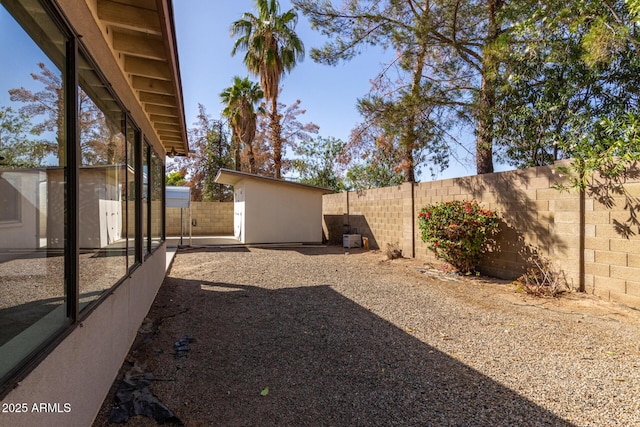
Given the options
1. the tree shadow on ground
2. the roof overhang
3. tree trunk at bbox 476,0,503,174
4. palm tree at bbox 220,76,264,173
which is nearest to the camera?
the tree shadow on ground

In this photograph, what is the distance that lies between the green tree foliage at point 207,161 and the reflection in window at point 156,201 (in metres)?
17.4

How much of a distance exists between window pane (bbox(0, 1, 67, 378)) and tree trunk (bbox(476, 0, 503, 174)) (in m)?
8.84

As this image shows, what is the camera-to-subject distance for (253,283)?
25.4 feet

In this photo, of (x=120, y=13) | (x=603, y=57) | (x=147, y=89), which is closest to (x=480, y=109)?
(x=603, y=57)

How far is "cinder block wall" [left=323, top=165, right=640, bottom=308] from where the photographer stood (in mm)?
5516

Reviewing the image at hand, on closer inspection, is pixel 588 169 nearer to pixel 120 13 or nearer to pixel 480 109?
pixel 480 109

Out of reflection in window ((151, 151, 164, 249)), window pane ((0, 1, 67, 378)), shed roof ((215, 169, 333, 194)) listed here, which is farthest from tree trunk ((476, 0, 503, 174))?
window pane ((0, 1, 67, 378))

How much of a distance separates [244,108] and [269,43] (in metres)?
3.98

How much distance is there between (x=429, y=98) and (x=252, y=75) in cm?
1171

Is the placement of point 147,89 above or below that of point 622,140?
above

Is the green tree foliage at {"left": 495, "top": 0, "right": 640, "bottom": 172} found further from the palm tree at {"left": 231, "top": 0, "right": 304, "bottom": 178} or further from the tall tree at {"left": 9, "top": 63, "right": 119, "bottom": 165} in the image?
the palm tree at {"left": 231, "top": 0, "right": 304, "bottom": 178}

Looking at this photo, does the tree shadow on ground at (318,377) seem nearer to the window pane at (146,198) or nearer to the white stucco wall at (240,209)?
the window pane at (146,198)

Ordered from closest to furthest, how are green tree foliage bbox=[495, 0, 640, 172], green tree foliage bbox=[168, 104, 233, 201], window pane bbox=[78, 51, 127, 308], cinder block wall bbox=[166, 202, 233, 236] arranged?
window pane bbox=[78, 51, 127, 308], green tree foliage bbox=[495, 0, 640, 172], cinder block wall bbox=[166, 202, 233, 236], green tree foliage bbox=[168, 104, 233, 201]

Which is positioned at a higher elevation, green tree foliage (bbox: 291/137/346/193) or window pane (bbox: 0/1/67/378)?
green tree foliage (bbox: 291/137/346/193)
